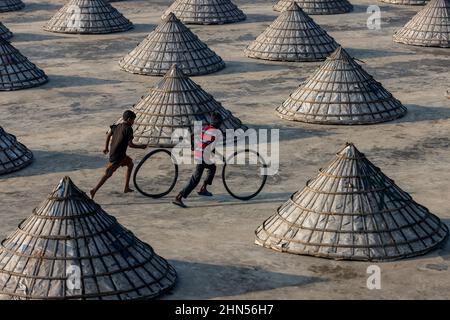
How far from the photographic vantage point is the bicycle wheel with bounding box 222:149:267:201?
2216 centimetres

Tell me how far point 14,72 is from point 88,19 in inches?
368

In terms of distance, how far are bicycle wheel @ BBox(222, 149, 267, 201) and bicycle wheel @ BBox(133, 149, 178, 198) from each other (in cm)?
121

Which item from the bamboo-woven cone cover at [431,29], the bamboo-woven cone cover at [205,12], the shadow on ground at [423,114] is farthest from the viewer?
the bamboo-woven cone cover at [205,12]

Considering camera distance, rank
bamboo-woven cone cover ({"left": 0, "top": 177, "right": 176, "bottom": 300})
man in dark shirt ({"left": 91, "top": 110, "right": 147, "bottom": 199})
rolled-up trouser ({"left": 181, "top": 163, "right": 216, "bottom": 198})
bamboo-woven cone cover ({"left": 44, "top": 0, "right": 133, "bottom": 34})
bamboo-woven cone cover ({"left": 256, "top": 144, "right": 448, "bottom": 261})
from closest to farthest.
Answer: bamboo-woven cone cover ({"left": 0, "top": 177, "right": 176, "bottom": 300}), bamboo-woven cone cover ({"left": 256, "top": 144, "right": 448, "bottom": 261}), rolled-up trouser ({"left": 181, "top": 163, "right": 216, "bottom": 198}), man in dark shirt ({"left": 91, "top": 110, "right": 147, "bottom": 199}), bamboo-woven cone cover ({"left": 44, "top": 0, "right": 133, "bottom": 34})

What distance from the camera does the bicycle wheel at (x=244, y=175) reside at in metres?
22.2

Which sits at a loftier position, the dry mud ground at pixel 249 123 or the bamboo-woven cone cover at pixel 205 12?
the bamboo-woven cone cover at pixel 205 12

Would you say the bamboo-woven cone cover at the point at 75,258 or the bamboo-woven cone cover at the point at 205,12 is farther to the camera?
the bamboo-woven cone cover at the point at 205,12

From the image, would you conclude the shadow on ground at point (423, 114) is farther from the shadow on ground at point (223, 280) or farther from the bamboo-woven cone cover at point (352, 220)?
the shadow on ground at point (223, 280)

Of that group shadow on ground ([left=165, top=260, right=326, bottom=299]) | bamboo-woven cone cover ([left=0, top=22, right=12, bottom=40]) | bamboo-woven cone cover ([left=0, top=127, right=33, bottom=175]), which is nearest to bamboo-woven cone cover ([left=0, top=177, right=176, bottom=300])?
shadow on ground ([left=165, top=260, right=326, bottom=299])

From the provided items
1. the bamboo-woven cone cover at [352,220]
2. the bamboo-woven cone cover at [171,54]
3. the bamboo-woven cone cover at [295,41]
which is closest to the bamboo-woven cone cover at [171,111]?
the bamboo-woven cone cover at [171,54]

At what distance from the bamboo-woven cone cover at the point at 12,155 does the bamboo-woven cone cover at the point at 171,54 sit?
31.7ft

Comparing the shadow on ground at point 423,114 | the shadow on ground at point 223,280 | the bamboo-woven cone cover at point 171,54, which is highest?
the bamboo-woven cone cover at point 171,54

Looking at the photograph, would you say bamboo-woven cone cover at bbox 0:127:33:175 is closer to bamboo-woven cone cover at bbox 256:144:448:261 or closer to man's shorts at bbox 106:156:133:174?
man's shorts at bbox 106:156:133:174

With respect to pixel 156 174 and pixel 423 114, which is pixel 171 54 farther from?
pixel 156 174
